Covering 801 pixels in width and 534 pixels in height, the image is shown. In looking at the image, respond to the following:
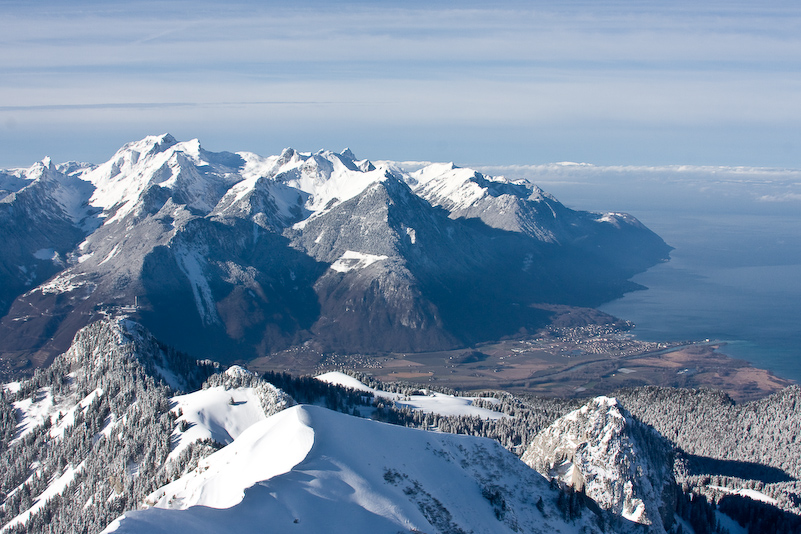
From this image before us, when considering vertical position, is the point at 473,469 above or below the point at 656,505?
above

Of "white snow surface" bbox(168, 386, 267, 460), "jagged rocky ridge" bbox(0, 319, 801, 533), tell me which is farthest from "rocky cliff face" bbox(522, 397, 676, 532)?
"white snow surface" bbox(168, 386, 267, 460)

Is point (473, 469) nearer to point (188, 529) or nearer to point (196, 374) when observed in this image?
point (188, 529)

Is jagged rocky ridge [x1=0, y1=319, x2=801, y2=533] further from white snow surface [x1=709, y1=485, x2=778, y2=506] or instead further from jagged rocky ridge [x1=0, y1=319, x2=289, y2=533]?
white snow surface [x1=709, y1=485, x2=778, y2=506]

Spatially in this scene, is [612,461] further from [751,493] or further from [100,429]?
[100,429]

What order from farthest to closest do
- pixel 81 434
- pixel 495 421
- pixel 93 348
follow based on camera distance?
1. pixel 495 421
2. pixel 93 348
3. pixel 81 434

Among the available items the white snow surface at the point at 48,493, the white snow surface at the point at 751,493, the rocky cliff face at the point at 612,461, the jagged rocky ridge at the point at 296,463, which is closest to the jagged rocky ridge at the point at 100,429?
the white snow surface at the point at 48,493

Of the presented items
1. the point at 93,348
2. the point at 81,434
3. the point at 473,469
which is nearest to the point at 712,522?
the point at 473,469

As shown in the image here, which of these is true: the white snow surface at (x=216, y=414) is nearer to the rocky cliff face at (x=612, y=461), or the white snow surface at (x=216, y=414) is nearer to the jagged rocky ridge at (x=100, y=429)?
the jagged rocky ridge at (x=100, y=429)
